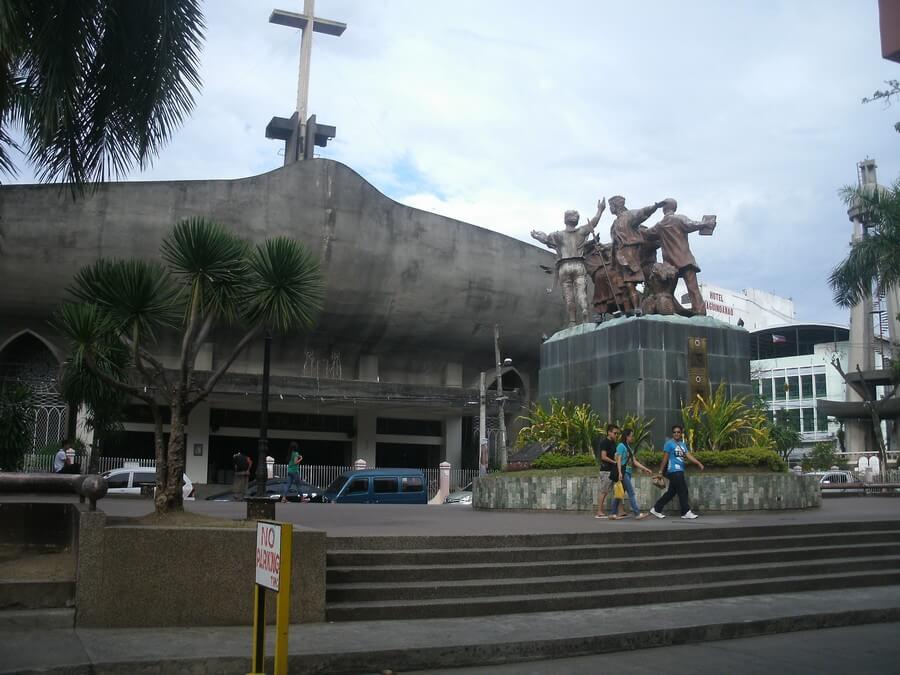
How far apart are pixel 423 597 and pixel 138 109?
5.99 meters

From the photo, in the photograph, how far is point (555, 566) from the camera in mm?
9727

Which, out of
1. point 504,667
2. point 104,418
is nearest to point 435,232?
point 104,418

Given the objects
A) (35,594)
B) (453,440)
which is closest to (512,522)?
(35,594)

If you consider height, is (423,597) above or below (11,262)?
below

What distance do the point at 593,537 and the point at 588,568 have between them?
0.69 m

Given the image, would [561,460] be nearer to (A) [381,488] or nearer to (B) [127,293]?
(B) [127,293]

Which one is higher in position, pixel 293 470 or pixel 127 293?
pixel 127 293

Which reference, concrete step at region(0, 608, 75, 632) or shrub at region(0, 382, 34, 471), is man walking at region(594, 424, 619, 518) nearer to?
concrete step at region(0, 608, 75, 632)

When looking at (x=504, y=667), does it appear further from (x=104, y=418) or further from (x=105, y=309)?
(x=104, y=418)

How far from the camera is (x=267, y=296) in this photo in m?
10.3

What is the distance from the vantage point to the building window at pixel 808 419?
244 ft

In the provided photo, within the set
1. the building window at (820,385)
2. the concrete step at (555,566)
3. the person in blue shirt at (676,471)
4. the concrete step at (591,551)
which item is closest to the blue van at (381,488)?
the person in blue shirt at (676,471)

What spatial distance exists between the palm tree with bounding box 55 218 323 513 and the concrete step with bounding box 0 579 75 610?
1831 millimetres

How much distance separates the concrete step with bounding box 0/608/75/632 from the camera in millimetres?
7367
